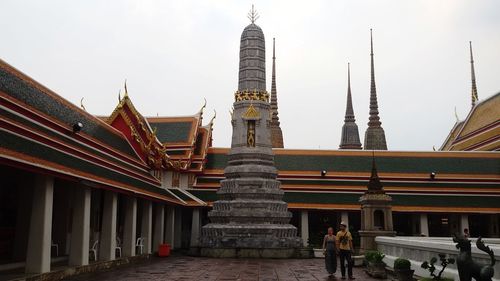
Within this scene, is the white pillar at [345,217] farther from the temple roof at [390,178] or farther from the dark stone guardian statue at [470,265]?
the dark stone guardian statue at [470,265]

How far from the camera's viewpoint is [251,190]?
88.8 ft

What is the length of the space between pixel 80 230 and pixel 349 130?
6358cm

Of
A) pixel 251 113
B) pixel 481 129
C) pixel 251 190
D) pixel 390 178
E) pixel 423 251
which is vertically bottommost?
pixel 423 251

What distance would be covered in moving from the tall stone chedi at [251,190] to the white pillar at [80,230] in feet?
32.3

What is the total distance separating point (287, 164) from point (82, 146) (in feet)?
61.8

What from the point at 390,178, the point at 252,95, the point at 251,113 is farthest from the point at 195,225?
the point at 390,178

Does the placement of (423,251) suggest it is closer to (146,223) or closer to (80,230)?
(80,230)

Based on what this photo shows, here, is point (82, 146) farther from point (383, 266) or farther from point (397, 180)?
point (397, 180)

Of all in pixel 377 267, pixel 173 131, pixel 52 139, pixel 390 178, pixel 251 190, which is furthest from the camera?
pixel 173 131

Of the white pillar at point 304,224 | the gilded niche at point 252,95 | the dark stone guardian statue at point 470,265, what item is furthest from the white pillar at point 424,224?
the dark stone guardian statue at point 470,265

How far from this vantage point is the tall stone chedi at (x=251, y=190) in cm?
2545

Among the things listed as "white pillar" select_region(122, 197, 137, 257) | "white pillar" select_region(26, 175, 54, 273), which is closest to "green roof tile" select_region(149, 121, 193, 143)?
"white pillar" select_region(122, 197, 137, 257)

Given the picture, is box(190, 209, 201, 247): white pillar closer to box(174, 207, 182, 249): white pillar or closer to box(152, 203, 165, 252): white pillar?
box(174, 207, 182, 249): white pillar

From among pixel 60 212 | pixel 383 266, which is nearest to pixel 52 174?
pixel 60 212
